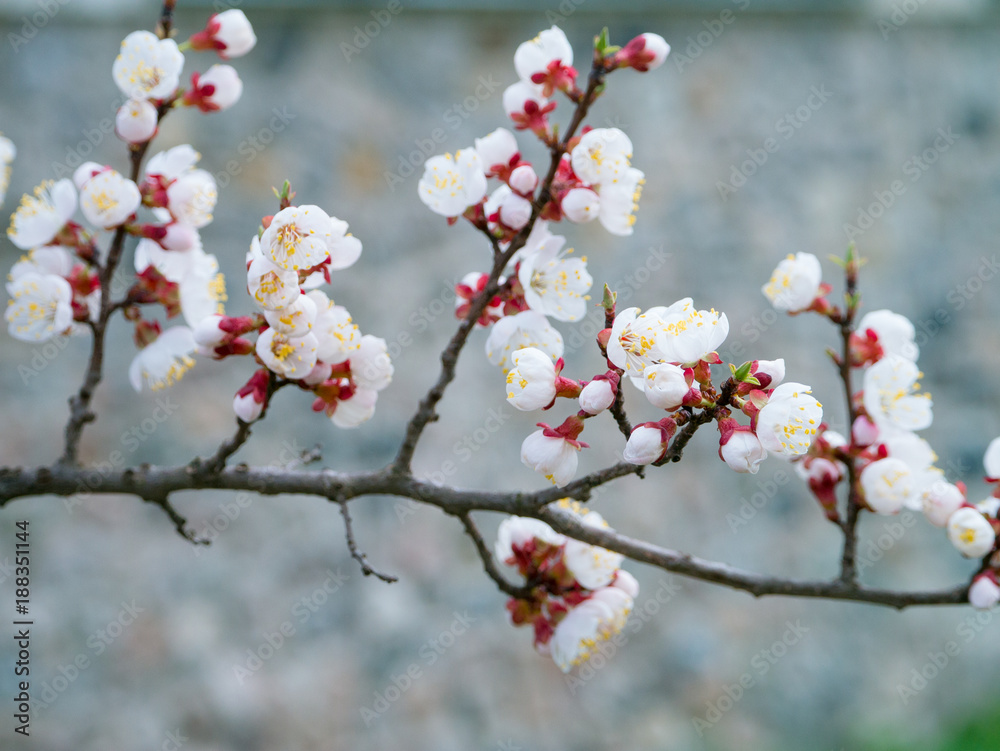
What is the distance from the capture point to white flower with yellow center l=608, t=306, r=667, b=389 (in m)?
0.58

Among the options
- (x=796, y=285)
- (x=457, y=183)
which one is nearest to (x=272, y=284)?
(x=457, y=183)

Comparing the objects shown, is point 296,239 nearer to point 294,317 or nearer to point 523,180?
point 294,317

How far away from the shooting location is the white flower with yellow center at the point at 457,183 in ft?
2.43

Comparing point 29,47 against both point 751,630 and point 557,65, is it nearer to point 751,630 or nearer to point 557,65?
point 557,65

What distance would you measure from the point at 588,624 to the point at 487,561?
131 mm

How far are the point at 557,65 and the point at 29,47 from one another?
2258mm

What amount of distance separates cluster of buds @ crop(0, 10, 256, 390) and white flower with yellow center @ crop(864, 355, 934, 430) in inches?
27.8

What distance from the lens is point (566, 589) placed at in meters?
0.85

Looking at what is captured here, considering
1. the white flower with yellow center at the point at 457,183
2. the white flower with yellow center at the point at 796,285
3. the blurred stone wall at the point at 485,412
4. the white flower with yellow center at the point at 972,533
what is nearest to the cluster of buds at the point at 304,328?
the white flower with yellow center at the point at 457,183

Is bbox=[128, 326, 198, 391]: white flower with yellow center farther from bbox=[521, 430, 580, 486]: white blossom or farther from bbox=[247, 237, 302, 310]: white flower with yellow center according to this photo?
bbox=[521, 430, 580, 486]: white blossom

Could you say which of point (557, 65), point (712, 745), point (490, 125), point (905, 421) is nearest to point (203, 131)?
point (490, 125)

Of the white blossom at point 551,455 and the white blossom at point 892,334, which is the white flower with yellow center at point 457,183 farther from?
the white blossom at point 892,334

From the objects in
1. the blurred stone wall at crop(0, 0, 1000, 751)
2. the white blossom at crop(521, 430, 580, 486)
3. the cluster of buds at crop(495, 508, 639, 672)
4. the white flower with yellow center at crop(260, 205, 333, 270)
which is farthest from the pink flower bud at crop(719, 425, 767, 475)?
the blurred stone wall at crop(0, 0, 1000, 751)

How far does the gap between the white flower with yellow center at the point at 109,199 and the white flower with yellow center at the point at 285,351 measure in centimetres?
24
